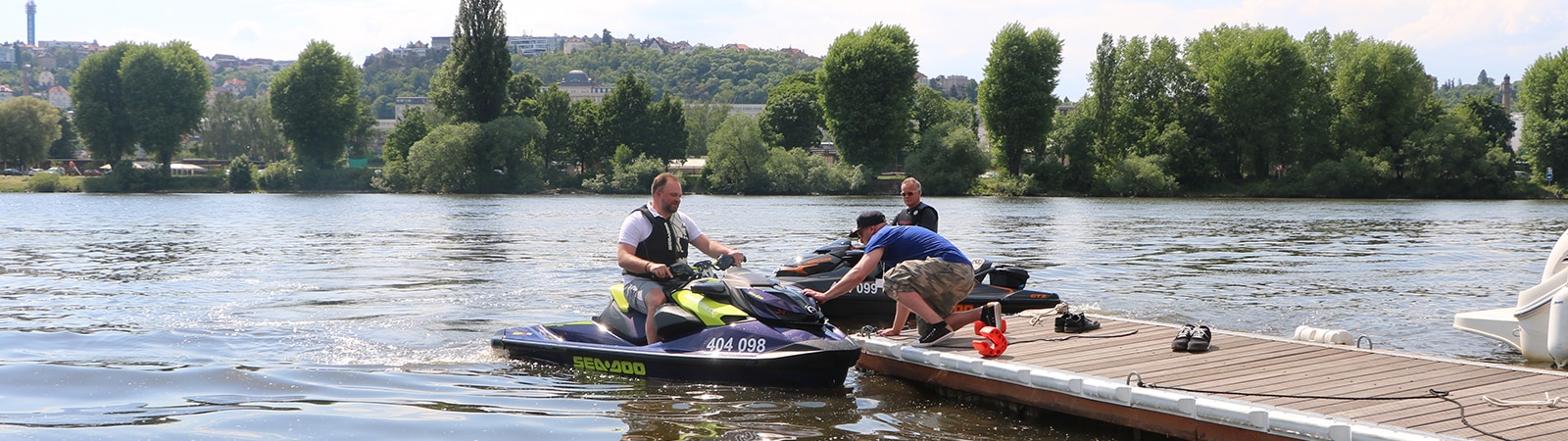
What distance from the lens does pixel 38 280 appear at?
1994cm

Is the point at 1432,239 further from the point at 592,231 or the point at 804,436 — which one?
the point at 804,436

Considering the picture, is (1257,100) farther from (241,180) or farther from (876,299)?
(241,180)

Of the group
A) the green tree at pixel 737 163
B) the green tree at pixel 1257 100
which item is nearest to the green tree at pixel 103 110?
the green tree at pixel 737 163

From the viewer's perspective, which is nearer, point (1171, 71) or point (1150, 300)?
point (1150, 300)

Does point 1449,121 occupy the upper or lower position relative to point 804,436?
upper

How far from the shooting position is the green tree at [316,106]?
8244 cm

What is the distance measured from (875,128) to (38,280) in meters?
55.7

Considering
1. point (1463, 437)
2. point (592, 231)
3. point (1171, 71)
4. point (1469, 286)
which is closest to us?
point (1463, 437)

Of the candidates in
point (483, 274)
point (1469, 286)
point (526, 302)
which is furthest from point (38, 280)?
point (1469, 286)

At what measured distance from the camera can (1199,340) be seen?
382 inches

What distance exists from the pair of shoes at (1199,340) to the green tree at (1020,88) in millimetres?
61884

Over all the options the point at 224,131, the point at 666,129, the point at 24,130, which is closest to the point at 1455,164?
the point at 666,129

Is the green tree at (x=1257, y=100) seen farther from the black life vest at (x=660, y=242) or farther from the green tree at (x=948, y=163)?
the black life vest at (x=660, y=242)

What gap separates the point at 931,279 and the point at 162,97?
84429mm
